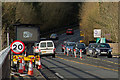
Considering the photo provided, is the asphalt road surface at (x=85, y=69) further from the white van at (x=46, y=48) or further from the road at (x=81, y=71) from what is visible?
the white van at (x=46, y=48)

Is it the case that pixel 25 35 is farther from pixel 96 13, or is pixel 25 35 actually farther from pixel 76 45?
pixel 96 13

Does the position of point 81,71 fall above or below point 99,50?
below

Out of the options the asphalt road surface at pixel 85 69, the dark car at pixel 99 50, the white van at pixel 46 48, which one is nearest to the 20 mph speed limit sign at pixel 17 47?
the asphalt road surface at pixel 85 69

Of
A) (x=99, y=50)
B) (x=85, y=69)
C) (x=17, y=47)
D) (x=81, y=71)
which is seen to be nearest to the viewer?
(x=17, y=47)

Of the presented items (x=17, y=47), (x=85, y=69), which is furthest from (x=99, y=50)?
(x=17, y=47)

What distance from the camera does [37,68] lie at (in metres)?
23.8

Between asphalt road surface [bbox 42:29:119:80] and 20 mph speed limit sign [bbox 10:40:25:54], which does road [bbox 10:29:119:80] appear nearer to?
asphalt road surface [bbox 42:29:119:80]

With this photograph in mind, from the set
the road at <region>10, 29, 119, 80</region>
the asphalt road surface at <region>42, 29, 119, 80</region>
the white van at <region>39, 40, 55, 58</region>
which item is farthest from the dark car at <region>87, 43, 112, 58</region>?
the road at <region>10, 29, 119, 80</region>

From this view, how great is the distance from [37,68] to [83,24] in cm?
6428

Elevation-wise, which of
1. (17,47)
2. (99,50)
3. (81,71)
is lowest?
(81,71)

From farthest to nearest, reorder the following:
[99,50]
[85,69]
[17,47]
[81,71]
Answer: [99,50] < [85,69] < [81,71] < [17,47]

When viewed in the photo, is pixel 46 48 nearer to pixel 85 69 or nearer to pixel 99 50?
pixel 99 50

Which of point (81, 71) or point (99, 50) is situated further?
point (99, 50)

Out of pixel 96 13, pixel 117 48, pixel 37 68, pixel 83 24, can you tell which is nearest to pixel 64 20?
pixel 83 24
